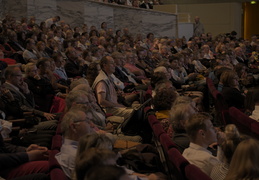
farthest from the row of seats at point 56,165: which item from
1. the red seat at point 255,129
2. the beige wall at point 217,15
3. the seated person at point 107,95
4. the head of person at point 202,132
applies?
the beige wall at point 217,15

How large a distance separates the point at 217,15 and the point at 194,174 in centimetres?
1936

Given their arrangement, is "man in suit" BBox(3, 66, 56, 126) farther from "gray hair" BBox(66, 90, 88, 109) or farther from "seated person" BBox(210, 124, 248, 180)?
"seated person" BBox(210, 124, 248, 180)

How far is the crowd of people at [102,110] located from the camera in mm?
2734

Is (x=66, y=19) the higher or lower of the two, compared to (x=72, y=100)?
higher

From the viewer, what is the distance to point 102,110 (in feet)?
17.4

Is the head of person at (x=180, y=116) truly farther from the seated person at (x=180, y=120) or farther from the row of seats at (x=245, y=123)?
the row of seats at (x=245, y=123)

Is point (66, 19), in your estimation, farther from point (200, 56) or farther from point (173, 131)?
point (173, 131)

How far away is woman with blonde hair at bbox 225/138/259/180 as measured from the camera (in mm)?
2268

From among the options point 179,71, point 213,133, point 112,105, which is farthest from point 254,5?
point 213,133

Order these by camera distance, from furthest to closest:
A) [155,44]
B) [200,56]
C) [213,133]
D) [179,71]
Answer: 1. [155,44]
2. [200,56]
3. [179,71]
4. [213,133]

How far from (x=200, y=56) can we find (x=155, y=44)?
5.30 feet

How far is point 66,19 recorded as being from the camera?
14.6 metres

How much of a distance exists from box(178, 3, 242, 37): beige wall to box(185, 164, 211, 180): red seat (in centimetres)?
1905

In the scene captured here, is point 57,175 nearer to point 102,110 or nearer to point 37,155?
point 37,155
